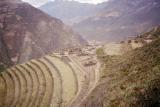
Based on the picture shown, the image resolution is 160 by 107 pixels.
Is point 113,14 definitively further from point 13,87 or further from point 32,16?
point 13,87

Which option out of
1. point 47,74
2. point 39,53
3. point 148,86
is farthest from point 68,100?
point 39,53

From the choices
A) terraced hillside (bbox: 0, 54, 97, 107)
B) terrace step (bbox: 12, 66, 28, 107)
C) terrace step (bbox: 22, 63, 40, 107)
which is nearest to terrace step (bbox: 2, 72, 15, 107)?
terraced hillside (bbox: 0, 54, 97, 107)

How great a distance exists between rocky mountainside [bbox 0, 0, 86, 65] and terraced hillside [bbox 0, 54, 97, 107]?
44.7 m

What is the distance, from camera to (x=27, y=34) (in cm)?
9306

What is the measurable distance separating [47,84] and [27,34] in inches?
2712

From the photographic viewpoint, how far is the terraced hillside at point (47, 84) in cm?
2327

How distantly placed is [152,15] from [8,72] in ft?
422

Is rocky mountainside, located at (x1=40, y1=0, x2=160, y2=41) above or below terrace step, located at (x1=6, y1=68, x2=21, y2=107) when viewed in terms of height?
above

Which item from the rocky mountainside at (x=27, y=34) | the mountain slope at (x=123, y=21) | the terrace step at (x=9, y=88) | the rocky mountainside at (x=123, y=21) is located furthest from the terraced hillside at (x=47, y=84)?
the mountain slope at (x=123, y=21)

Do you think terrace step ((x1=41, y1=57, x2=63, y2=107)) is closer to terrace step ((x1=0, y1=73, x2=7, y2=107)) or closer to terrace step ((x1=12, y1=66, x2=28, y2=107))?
terrace step ((x1=12, y1=66, x2=28, y2=107))

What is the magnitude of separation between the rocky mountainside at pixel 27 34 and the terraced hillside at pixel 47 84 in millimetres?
44740

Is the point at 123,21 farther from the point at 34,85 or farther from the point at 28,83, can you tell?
the point at 34,85

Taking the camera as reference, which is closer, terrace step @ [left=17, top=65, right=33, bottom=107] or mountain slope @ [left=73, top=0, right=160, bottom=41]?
terrace step @ [left=17, top=65, right=33, bottom=107]

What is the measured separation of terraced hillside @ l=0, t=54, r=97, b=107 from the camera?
23272mm
